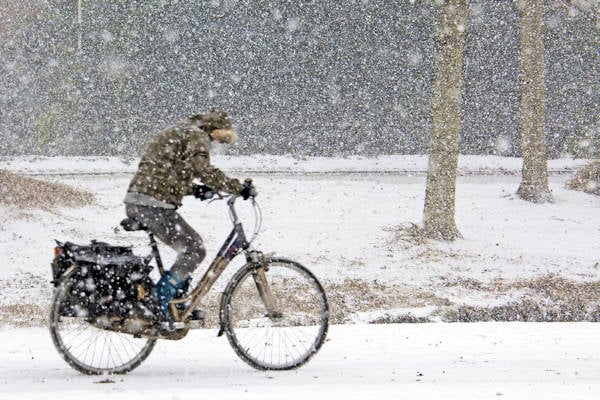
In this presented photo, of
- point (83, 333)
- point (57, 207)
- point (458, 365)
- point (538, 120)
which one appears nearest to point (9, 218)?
point (57, 207)

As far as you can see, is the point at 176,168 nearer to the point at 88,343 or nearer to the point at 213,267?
the point at 213,267

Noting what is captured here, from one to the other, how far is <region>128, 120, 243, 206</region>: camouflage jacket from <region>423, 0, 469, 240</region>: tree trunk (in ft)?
26.9

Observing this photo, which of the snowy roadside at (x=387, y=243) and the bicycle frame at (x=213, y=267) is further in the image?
the snowy roadside at (x=387, y=243)

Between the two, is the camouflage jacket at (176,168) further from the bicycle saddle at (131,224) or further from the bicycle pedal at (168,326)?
the bicycle pedal at (168,326)

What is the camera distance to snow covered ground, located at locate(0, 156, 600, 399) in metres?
5.40

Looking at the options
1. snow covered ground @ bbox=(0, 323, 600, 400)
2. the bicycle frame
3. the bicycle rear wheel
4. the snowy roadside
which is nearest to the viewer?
snow covered ground @ bbox=(0, 323, 600, 400)

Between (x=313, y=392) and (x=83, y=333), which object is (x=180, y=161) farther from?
(x=313, y=392)

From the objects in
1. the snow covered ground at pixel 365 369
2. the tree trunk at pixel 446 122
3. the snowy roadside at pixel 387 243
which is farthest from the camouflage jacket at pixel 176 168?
the tree trunk at pixel 446 122

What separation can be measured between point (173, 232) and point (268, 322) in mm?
994

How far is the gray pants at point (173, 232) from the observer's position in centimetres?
540

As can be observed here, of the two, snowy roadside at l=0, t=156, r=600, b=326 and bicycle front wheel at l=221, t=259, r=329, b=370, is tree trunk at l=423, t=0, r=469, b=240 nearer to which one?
snowy roadside at l=0, t=156, r=600, b=326

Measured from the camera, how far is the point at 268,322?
5.79 m

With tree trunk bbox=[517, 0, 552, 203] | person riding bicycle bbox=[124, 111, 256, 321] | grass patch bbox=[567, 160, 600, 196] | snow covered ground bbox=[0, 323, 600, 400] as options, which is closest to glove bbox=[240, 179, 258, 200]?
person riding bicycle bbox=[124, 111, 256, 321]

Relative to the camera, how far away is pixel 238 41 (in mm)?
21891
